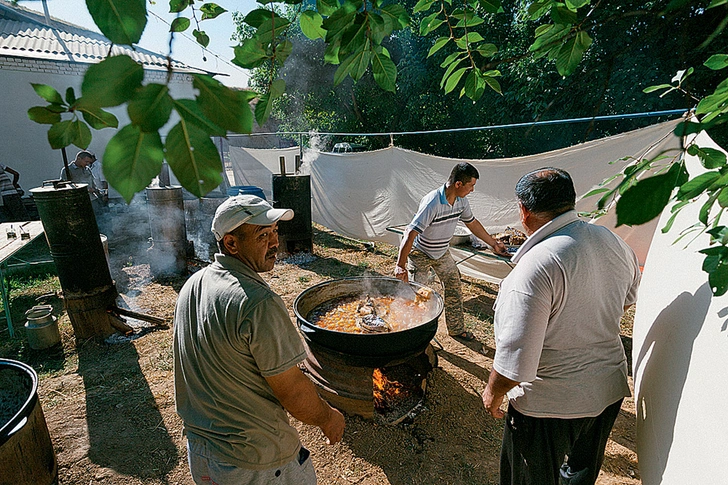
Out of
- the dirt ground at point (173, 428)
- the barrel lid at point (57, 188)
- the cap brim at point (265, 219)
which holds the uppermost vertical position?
the cap brim at point (265, 219)

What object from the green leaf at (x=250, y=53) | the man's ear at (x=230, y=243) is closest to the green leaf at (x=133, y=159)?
the green leaf at (x=250, y=53)

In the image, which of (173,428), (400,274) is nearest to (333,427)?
(173,428)

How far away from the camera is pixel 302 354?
181 cm

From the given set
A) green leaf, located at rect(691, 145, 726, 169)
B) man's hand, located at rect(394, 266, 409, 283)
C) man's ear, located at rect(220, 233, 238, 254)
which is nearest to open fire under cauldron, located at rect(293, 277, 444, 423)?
man's hand, located at rect(394, 266, 409, 283)

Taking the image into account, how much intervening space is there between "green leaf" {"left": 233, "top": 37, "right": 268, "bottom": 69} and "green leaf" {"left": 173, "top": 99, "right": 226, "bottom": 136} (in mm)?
566

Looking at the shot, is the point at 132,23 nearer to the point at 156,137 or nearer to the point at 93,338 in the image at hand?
the point at 156,137

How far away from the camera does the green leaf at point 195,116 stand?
52cm

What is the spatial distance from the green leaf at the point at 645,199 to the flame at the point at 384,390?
3613mm

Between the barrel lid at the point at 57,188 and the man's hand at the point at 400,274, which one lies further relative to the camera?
the man's hand at the point at 400,274

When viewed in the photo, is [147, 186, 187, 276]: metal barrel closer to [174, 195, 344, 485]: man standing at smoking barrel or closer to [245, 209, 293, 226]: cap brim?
[174, 195, 344, 485]: man standing at smoking barrel

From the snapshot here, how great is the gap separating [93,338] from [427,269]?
178 inches

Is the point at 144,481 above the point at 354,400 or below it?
below

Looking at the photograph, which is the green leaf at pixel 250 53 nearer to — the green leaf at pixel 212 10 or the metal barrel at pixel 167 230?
the green leaf at pixel 212 10

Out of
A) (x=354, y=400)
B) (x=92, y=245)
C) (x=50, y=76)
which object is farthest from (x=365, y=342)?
(x=50, y=76)
